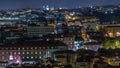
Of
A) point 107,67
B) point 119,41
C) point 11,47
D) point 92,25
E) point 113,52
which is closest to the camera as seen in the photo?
point 107,67

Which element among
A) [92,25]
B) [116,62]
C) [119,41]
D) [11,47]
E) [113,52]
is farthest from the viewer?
[92,25]

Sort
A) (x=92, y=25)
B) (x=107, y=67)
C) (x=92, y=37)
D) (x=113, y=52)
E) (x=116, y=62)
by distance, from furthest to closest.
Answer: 1. (x=92, y=25)
2. (x=92, y=37)
3. (x=113, y=52)
4. (x=116, y=62)
5. (x=107, y=67)

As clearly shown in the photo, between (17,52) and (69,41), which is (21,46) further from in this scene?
(69,41)

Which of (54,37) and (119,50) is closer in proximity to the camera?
(119,50)

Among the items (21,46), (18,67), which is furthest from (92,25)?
(18,67)

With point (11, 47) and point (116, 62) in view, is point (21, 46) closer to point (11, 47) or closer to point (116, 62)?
point (11, 47)

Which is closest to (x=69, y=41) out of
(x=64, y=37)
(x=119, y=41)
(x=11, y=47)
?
(x=64, y=37)

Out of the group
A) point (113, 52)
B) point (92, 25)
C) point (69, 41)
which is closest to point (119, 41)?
point (69, 41)

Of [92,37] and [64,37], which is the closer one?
[64,37]

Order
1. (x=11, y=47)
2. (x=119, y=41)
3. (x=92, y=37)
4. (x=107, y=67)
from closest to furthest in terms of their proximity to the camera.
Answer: (x=107, y=67) < (x=11, y=47) < (x=119, y=41) < (x=92, y=37)
